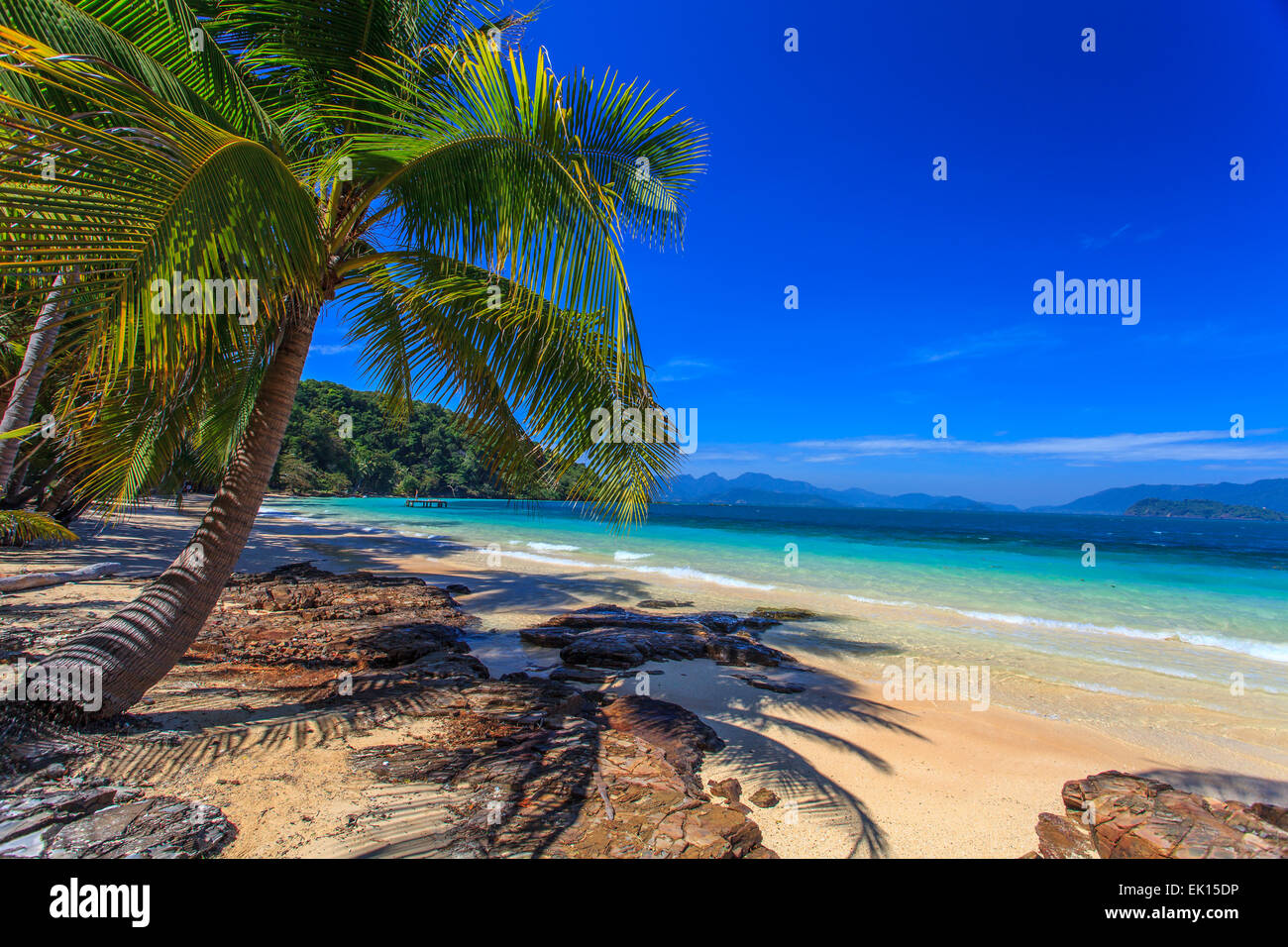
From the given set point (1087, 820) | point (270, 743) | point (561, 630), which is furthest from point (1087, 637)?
point (270, 743)

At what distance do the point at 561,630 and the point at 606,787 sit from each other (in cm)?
572

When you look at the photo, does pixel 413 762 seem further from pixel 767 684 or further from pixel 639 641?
pixel 639 641

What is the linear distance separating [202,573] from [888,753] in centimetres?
587

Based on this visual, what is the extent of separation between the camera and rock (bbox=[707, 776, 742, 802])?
12.7ft

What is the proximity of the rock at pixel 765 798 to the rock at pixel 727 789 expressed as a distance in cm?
11

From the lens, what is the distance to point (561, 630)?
9180mm

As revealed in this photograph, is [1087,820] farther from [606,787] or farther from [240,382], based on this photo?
[240,382]

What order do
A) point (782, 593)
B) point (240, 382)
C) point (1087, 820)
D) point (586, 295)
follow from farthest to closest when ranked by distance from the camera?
1. point (782, 593)
2. point (240, 382)
3. point (1087, 820)
4. point (586, 295)

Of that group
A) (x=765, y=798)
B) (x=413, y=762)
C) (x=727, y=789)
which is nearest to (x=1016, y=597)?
(x=765, y=798)

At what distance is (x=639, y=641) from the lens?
8.42m

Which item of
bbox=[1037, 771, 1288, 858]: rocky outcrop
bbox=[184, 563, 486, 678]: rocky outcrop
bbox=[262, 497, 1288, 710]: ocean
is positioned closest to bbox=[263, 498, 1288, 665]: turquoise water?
bbox=[262, 497, 1288, 710]: ocean

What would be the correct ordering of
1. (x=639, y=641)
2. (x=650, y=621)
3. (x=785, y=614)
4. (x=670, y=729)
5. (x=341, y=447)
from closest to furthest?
(x=670, y=729), (x=639, y=641), (x=650, y=621), (x=785, y=614), (x=341, y=447)

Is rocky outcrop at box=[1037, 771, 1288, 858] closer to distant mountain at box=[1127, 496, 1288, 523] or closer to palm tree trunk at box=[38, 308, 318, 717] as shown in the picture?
palm tree trunk at box=[38, 308, 318, 717]

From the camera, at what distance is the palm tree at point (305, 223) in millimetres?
2256
